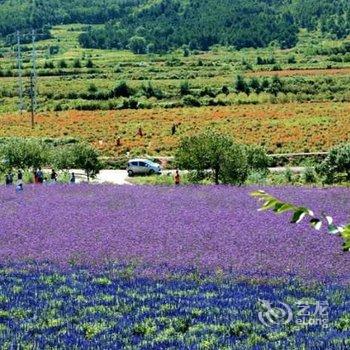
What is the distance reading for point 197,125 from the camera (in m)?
71.0

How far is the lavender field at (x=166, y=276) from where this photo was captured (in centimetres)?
1183

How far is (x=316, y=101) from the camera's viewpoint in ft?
315

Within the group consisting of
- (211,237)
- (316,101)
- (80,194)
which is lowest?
(316,101)

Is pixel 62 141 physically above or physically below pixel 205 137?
below

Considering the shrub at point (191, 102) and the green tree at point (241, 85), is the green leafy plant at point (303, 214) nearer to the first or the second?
the shrub at point (191, 102)

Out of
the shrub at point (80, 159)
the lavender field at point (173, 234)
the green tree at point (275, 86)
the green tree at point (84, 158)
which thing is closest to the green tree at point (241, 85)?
the green tree at point (275, 86)

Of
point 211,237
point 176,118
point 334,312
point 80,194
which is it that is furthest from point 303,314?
point 176,118

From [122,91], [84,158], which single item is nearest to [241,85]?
[122,91]

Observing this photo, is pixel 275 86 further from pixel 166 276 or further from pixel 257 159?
pixel 166 276

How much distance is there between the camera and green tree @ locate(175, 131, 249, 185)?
34969 millimetres

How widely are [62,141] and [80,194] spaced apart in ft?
113

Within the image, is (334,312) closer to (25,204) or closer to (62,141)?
(25,204)

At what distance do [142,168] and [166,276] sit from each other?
32.4 m

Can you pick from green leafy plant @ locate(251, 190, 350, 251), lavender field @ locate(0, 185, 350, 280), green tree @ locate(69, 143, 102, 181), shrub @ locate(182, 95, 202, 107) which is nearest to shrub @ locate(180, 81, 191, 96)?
shrub @ locate(182, 95, 202, 107)
